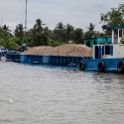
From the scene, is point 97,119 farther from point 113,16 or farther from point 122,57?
point 113,16

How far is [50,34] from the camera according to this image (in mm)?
94625

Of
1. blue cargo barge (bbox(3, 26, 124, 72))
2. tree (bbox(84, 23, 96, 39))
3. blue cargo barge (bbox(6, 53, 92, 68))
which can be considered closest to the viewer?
blue cargo barge (bbox(3, 26, 124, 72))

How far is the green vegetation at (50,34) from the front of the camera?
54.5m

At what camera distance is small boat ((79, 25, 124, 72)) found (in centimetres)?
2711

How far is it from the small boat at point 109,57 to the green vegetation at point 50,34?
21.9 m

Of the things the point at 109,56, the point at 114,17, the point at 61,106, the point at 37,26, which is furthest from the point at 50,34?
the point at 61,106

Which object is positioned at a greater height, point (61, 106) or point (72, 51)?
point (72, 51)

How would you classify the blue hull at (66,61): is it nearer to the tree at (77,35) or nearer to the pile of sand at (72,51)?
the pile of sand at (72,51)

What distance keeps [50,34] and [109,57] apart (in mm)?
66369

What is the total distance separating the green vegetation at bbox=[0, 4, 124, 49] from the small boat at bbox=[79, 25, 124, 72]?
863 inches

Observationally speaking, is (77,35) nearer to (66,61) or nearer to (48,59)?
(48,59)

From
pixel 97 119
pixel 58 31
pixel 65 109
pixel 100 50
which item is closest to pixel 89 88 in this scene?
pixel 65 109

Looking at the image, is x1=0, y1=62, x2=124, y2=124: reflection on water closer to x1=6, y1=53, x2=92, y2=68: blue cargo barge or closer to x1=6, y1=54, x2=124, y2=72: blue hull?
x1=6, y1=54, x2=124, y2=72: blue hull

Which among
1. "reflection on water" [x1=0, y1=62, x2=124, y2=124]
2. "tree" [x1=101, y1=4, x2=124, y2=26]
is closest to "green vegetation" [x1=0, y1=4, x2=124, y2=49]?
"tree" [x1=101, y1=4, x2=124, y2=26]
